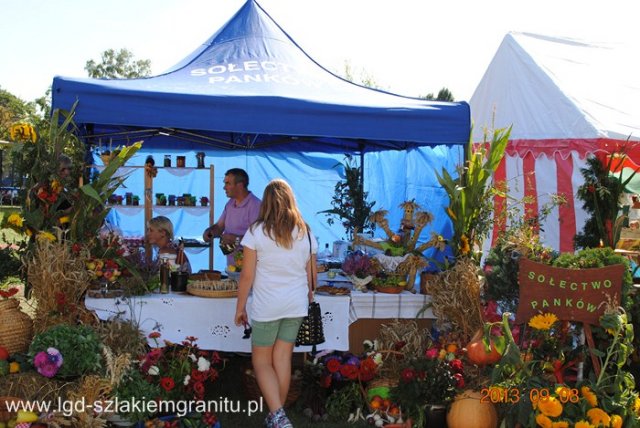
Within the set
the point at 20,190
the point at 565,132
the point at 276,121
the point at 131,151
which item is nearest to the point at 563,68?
the point at 565,132

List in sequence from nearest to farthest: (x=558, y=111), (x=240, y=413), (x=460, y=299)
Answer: (x=240, y=413) → (x=460, y=299) → (x=558, y=111)

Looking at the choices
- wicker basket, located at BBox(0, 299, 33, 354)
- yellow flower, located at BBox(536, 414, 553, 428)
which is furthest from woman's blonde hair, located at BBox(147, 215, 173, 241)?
yellow flower, located at BBox(536, 414, 553, 428)

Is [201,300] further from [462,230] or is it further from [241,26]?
[241,26]

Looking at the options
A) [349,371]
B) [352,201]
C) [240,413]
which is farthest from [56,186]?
[352,201]

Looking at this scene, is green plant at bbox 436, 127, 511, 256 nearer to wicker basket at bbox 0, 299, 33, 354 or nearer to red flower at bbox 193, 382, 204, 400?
red flower at bbox 193, 382, 204, 400

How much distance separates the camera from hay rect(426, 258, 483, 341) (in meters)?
→ 4.46

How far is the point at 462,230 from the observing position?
4871 mm

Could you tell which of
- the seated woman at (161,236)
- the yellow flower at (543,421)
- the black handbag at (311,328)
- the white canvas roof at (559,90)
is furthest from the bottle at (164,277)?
the white canvas roof at (559,90)

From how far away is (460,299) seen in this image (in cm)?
453

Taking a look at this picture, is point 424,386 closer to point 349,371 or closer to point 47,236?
point 349,371

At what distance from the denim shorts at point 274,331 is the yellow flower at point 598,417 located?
5.29 feet

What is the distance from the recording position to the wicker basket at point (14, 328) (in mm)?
4012

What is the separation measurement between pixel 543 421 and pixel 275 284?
1569 mm

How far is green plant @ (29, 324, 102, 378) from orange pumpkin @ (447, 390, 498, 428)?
6.66 ft
